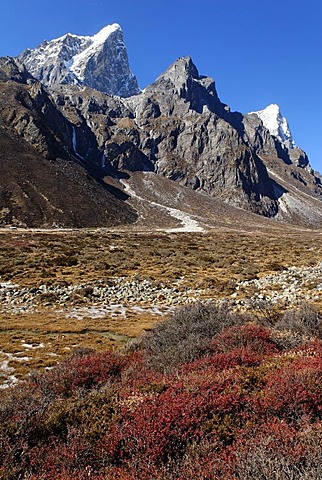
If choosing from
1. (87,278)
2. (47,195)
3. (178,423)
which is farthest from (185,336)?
(47,195)

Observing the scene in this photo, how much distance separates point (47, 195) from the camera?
113062 mm

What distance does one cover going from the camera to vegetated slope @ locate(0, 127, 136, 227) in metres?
102

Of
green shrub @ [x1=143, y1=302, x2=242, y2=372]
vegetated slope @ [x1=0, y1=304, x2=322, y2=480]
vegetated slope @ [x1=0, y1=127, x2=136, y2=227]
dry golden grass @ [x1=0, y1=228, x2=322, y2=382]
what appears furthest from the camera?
vegetated slope @ [x1=0, y1=127, x2=136, y2=227]

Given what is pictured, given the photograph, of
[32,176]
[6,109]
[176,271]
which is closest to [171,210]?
[32,176]

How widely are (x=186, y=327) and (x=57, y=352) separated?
229 inches

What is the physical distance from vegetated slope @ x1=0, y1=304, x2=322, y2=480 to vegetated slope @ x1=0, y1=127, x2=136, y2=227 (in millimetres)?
96824

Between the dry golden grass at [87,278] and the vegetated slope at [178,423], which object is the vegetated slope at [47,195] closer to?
the dry golden grass at [87,278]

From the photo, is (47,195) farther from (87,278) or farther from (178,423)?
(178,423)

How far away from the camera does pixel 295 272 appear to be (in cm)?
2905

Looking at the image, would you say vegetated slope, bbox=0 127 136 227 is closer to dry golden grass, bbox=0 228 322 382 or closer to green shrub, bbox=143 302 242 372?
dry golden grass, bbox=0 228 322 382

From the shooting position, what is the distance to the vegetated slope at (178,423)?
180 inches

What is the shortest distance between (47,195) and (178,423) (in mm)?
116453

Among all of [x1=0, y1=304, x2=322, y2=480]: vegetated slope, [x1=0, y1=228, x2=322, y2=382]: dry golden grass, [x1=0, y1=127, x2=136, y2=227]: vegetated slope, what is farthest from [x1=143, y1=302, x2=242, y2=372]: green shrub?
[x1=0, y1=127, x2=136, y2=227]: vegetated slope

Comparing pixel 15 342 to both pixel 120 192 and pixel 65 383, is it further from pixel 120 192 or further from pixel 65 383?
pixel 120 192
